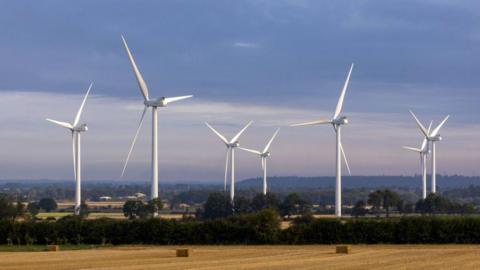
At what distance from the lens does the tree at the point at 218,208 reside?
176500 millimetres

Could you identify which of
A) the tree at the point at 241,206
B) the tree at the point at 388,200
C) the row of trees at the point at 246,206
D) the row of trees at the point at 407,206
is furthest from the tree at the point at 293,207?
the tree at the point at 388,200

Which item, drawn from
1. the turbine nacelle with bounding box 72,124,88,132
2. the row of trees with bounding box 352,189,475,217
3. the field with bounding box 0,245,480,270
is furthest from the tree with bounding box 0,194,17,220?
the field with bounding box 0,245,480,270

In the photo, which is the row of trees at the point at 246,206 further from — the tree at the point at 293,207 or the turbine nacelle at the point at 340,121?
the turbine nacelle at the point at 340,121

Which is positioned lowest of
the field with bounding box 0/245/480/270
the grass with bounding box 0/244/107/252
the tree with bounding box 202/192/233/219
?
the grass with bounding box 0/244/107/252

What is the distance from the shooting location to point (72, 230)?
86.4 meters

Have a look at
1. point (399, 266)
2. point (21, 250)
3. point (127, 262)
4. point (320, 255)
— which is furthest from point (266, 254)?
point (21, 250)

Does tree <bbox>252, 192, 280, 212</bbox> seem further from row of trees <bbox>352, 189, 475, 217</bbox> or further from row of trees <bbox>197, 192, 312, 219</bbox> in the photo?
row of trees <bbox>352, 189, 475, 217</bbox>

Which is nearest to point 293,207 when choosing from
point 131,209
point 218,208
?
point 218,208

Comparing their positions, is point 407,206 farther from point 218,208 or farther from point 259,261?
point 259,261

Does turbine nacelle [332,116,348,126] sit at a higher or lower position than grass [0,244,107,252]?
higher

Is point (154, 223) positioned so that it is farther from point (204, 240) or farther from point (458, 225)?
point (458, 225)

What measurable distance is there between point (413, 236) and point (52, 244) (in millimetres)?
30799

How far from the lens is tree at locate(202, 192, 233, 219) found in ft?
579

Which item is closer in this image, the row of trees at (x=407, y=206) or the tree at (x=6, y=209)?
the tree at (x=6, y=209)
